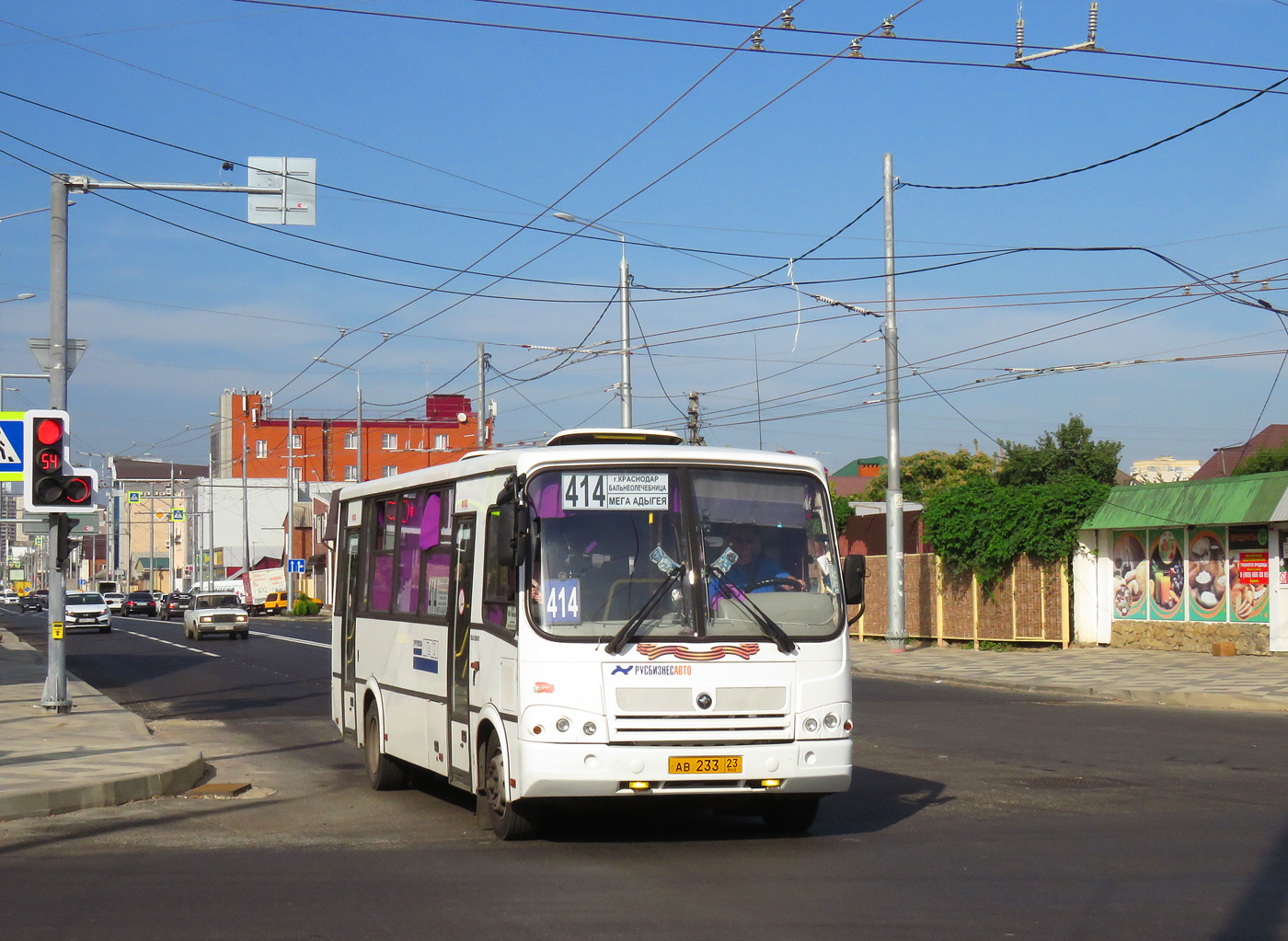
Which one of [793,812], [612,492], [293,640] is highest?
[612,492]

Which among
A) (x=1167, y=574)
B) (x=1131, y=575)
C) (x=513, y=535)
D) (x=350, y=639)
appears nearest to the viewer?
(x=513, y=535)

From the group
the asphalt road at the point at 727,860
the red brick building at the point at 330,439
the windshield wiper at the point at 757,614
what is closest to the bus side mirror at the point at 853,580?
the windshield wiper at the point at 757,614

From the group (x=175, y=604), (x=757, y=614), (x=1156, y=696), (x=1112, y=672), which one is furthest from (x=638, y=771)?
(x=175, y=604)

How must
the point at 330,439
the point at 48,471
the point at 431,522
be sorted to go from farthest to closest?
the point at 330,439, the point at 48,471, the point at 431,522

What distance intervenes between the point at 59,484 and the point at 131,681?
12.1 meters

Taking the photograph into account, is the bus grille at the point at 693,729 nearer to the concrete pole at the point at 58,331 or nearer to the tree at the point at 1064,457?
the concrete pole at the point at 58,331

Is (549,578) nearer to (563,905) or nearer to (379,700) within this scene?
(563,905)

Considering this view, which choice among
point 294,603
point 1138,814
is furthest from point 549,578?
point 294,603

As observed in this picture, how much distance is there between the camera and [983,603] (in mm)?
34406

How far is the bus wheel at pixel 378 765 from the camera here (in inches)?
491

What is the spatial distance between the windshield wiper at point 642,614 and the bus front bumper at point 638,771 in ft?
2.08

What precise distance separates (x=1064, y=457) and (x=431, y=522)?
59331 mm

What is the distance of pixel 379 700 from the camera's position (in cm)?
1255

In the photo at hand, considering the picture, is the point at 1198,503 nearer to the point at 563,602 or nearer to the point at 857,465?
the point at 563,602
